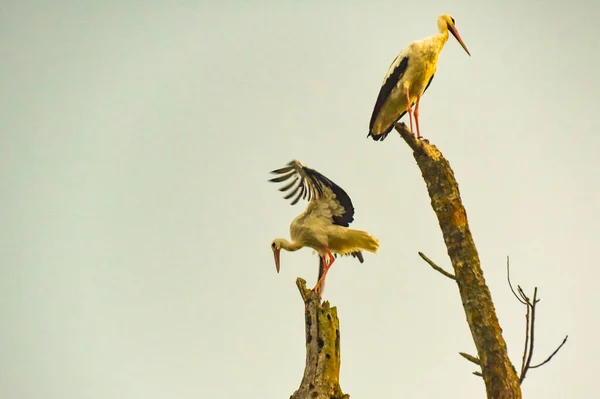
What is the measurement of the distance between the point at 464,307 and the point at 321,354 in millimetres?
1109

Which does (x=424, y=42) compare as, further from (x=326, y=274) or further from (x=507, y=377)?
(x=507, y=377)

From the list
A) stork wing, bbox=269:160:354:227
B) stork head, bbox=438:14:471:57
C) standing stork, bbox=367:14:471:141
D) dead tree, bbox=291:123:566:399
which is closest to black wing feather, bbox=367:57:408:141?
standing stork, bbox=367:14:471:141

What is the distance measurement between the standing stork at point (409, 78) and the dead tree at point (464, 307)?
2.33 metres

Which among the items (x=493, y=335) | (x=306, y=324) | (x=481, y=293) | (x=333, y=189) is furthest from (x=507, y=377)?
(x=333, y=189)

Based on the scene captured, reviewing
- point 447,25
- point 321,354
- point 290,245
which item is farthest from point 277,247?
point 447,25

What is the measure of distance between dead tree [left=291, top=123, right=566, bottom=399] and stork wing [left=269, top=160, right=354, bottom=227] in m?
1.30

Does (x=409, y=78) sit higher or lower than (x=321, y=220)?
higher

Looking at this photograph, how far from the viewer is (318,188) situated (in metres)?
6.13

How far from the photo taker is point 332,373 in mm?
4539

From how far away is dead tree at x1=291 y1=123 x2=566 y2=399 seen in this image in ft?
12.5

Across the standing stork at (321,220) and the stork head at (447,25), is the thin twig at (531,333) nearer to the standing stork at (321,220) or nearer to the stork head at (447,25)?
the standing stork at (321,220)

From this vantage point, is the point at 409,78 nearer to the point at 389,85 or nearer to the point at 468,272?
the point at 389,85

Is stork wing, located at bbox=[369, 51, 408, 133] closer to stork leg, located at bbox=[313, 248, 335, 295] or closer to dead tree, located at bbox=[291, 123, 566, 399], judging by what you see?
stork leg, located at bbox=[313, 248, 335, 295]

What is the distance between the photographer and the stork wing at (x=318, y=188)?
605cm
